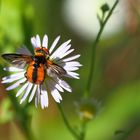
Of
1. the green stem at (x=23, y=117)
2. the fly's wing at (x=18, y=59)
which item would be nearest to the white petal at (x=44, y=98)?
the fly's wing at (x=18, y=59)

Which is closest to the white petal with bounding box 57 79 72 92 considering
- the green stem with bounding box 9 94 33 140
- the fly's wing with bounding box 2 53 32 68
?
the fly's wing with bounding box 2 53 32 68

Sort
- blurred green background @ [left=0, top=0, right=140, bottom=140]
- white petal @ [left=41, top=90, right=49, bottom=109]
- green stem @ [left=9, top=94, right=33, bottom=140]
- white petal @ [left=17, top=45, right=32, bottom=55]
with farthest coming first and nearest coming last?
blurred green background @ [left=0, top=0, right=140, bottom=140] → green stem @ [left=9, top=94, right=33, bottom=140] → white petal @ [left=17, top=45, right=32, bottom=55] → white petal @ [left=41, top=90, right=49, bottom=109]

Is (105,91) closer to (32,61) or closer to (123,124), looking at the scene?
(123,124)

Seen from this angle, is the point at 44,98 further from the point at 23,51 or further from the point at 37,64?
the point at 23,51

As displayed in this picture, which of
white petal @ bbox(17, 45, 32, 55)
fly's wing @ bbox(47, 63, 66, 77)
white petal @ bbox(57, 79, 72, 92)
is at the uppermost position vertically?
white petal @ bbox(17, 45, 32, 55)

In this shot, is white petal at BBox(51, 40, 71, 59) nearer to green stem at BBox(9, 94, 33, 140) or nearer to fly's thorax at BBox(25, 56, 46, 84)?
fly's thorax at BBox(25, 56, 46, 84)

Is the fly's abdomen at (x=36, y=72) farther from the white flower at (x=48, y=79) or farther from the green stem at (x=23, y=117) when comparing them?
the green stem at (x=23, y=117)
